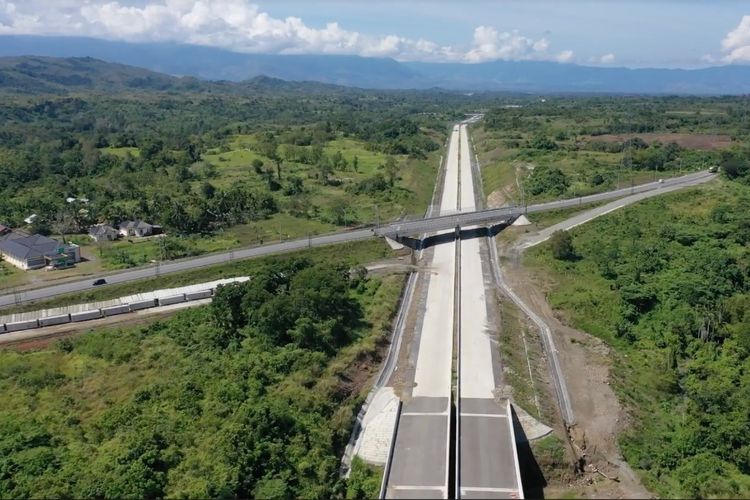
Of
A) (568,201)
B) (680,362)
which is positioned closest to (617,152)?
(568,201)

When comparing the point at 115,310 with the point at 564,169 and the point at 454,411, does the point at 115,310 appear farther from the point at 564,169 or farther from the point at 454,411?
the point at 564,169

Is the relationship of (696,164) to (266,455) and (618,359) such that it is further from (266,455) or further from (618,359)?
A: (266,455)

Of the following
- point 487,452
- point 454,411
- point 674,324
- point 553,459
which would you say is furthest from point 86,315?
point 674,324

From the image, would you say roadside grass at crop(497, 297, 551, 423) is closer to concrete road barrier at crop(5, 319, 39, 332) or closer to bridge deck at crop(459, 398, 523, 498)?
bridge deck at crop(459, 398, 523, 498)

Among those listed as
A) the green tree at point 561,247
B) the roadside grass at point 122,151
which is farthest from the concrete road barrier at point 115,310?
the roadside grass at point 122,151

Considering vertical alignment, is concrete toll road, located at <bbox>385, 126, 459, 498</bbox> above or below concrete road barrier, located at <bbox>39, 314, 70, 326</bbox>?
above

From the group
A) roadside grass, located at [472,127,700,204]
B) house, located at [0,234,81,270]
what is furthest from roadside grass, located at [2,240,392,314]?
roadside grass, located at [472,127,700,204]

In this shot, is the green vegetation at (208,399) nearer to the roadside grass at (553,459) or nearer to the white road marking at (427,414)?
the white road marking at (427,414)
